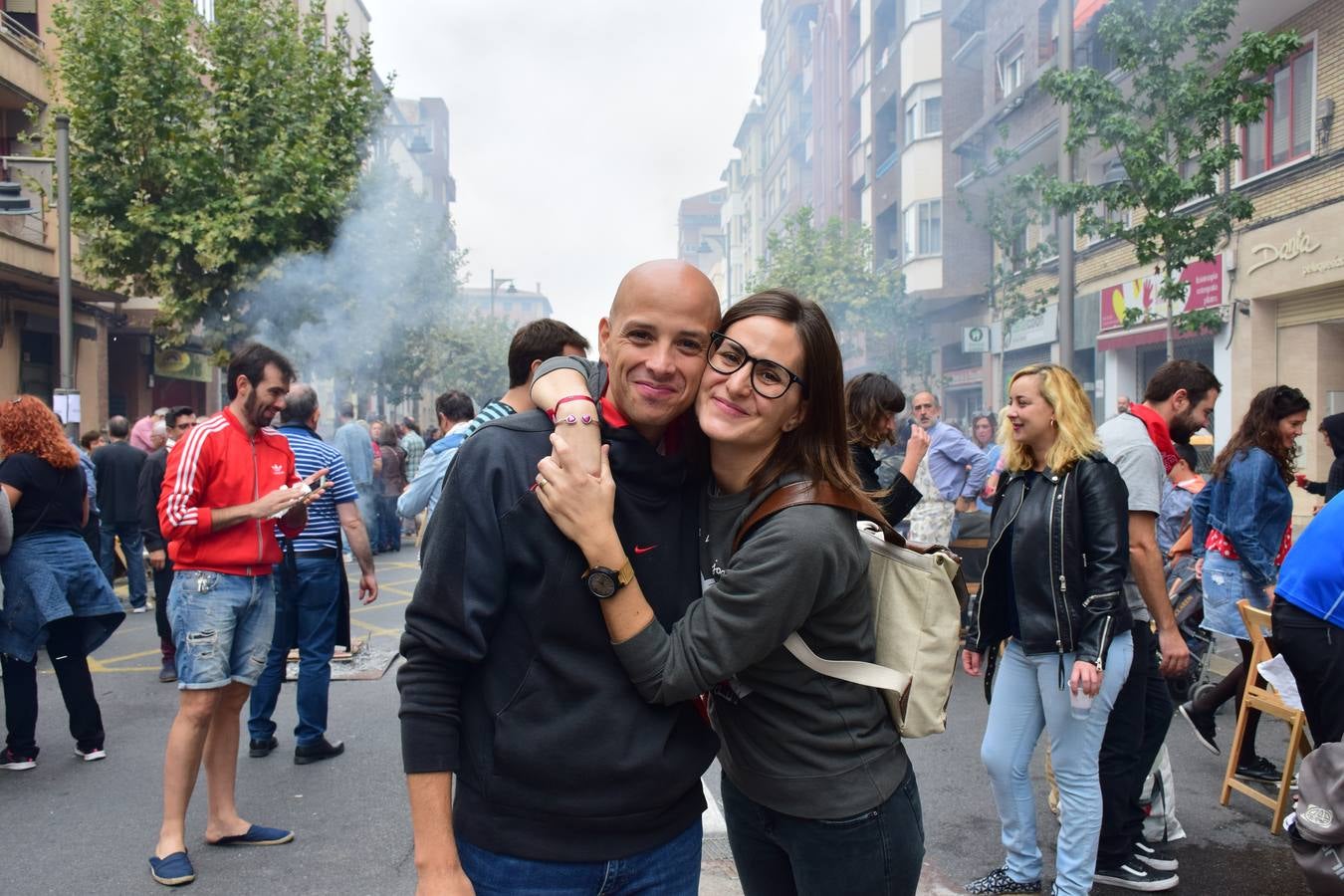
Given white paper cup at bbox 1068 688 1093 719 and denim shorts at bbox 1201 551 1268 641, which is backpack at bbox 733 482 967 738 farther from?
denim shorts at bbox 1201 551 1268 641

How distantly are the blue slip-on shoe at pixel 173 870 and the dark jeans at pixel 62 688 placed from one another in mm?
1953

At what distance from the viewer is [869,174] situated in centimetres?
3541

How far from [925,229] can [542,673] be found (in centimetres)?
2679

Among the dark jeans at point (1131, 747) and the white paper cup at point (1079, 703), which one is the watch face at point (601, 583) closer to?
the white paper cup at point (1079, 703)

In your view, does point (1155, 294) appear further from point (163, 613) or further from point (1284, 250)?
point (163, 613)

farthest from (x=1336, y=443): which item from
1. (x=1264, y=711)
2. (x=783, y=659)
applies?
(x=783, y=659)

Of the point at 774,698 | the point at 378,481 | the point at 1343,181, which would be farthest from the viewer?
the point at 378,481

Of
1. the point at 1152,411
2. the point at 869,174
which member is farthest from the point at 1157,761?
the point at 869,174

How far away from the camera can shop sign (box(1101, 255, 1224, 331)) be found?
1497 centimetres

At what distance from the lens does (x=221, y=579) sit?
4262mm

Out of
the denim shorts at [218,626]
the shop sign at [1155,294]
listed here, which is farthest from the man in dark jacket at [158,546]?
the shop sign at [1155,294]

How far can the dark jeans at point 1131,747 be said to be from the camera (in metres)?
3.87

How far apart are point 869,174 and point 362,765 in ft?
108

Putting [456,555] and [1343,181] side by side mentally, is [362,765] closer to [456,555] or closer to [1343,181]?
[456,555]
